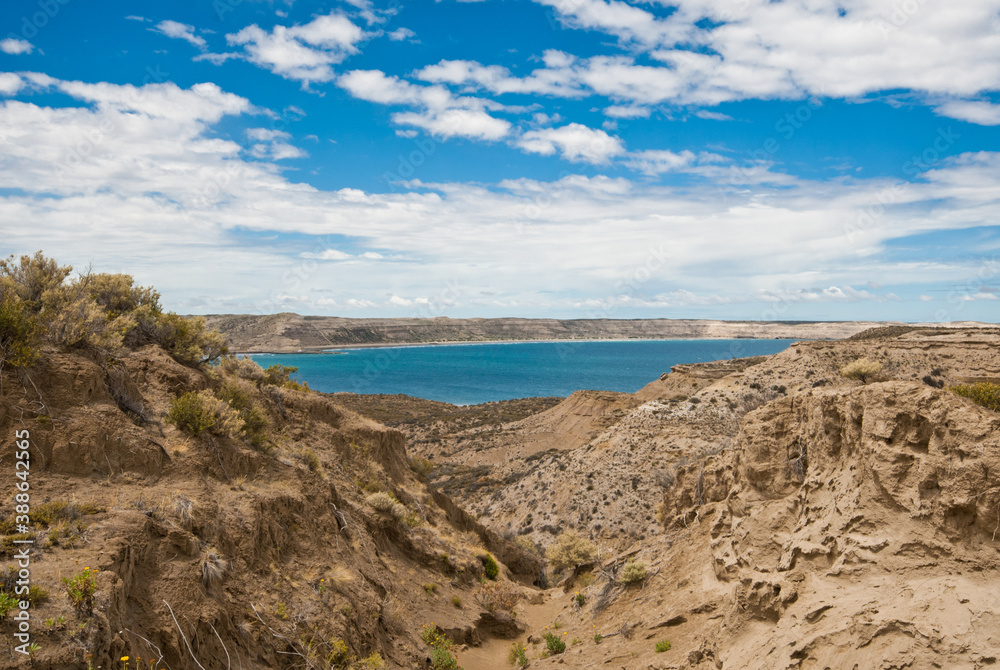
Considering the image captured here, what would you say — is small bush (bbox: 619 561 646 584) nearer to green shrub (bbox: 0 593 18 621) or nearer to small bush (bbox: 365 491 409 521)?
small bush (bbox: 365 491 409 521)

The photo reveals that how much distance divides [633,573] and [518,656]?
12.8ft

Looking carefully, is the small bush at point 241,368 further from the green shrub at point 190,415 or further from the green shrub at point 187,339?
the green shrub at point 190,415

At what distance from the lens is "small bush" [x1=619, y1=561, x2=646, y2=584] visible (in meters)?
15.4

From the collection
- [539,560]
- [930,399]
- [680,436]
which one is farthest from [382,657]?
[680,436]

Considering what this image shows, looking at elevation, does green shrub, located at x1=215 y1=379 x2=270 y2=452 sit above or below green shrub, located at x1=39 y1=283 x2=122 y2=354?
below

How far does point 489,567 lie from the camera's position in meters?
18.7

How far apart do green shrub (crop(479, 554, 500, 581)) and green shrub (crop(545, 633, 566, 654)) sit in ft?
15.5

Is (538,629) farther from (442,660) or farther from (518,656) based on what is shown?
(442,660)

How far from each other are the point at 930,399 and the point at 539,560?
18839 millimetres

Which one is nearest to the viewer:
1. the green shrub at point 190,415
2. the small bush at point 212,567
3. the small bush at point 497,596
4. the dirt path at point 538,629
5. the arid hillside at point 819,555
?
the arid hillside at point 819,555

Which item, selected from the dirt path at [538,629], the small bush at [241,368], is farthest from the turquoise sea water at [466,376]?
the small bush at [241,368]

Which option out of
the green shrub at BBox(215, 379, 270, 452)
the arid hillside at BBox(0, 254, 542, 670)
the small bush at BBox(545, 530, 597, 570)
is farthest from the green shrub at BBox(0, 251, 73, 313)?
the small bush at BBox(545, 530, 597, 570)

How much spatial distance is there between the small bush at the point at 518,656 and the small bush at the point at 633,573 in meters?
3.40

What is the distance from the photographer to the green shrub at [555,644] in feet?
44.5
